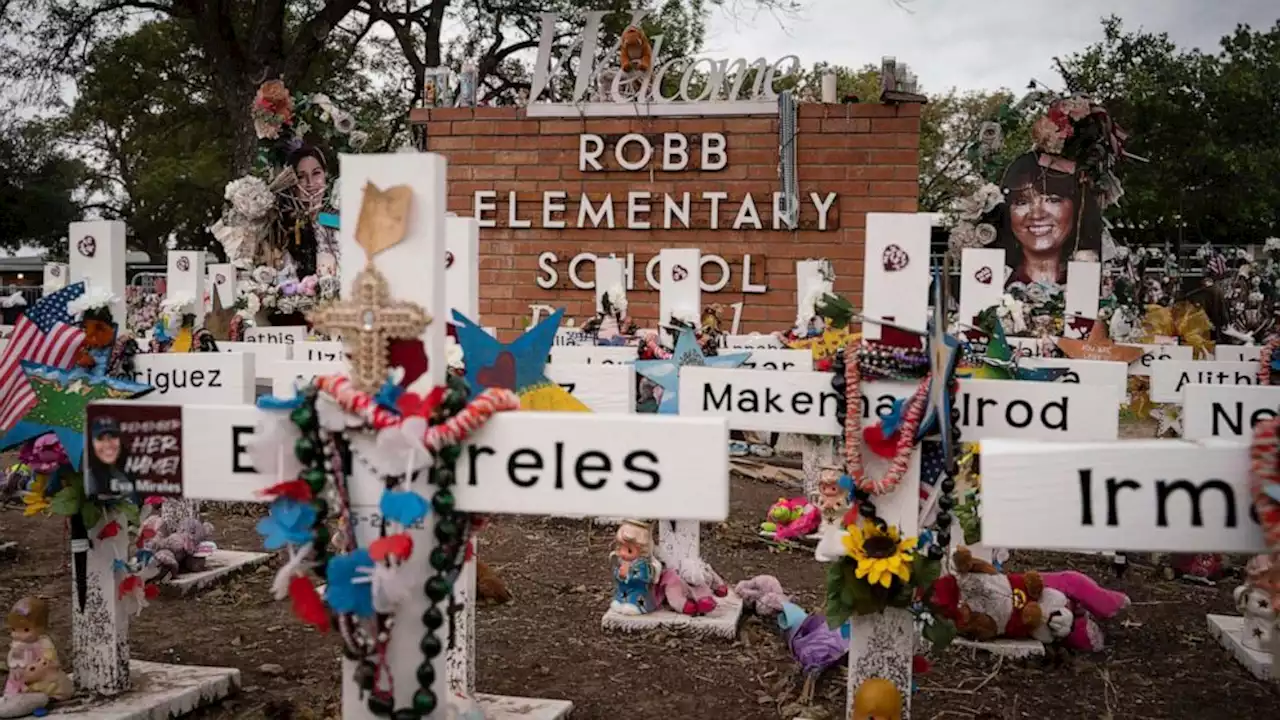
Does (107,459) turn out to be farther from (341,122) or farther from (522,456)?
(341,122)

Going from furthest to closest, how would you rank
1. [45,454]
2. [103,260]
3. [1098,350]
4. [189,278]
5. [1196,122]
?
[1196,122] < [189,278] < [1098,350] < [103,260] < [45,454]

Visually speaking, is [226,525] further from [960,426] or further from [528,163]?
[528,163]

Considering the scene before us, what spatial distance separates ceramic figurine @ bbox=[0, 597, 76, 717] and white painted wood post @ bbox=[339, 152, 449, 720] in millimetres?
1761

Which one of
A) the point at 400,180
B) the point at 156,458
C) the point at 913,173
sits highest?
the point at 913,173

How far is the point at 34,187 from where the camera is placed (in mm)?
30000

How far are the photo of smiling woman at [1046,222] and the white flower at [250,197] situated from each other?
8.55 m

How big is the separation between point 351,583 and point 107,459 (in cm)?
81

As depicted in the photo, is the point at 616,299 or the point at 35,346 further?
the point at 616,299

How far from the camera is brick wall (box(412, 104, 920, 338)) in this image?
39.2 ft

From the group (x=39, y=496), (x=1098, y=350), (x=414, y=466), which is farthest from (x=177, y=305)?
(x=1098, y=350)

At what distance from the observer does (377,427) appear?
259 cm

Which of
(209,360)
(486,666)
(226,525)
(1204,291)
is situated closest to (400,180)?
(209,360)

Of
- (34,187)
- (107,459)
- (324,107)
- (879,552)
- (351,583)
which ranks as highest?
(34,187)

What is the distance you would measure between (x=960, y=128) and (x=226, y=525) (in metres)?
35.3
